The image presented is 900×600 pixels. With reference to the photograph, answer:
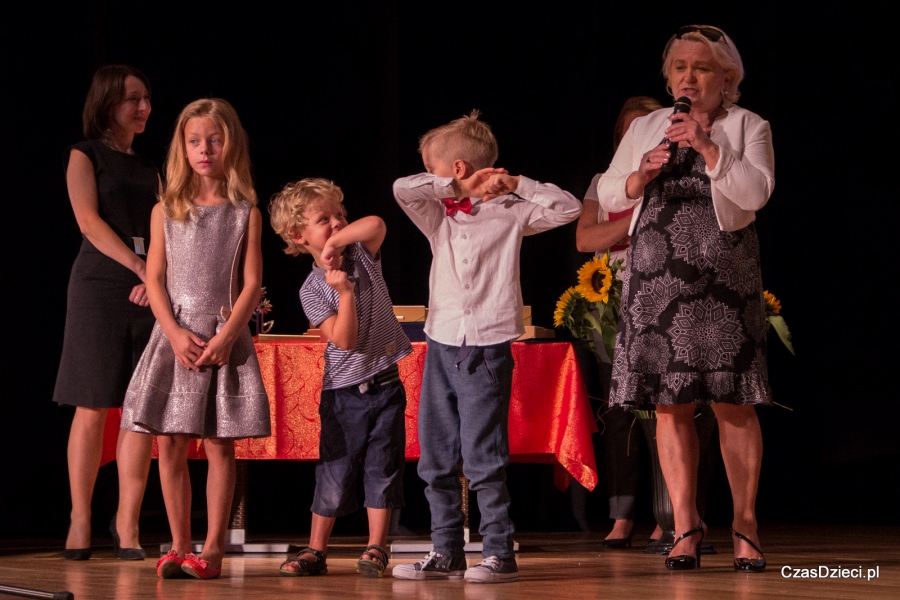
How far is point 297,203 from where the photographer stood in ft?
9.38

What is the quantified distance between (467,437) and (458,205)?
0.55m

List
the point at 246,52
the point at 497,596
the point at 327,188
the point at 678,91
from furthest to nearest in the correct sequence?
the point at 246,52, the point at 327,188, the point at 678,91, the point at 497,596

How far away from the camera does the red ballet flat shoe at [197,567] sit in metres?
2.59

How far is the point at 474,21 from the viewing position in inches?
196

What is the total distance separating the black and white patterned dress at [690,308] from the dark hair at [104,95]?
1.73 meters

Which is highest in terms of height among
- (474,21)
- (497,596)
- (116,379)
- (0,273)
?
(474,21)

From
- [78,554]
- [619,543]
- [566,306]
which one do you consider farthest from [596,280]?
[78,554]

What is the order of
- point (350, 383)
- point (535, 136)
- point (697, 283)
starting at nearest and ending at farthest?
point (697, 283), point (350, 383), point (535, 136)

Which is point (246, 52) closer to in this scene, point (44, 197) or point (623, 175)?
point (44, 197)

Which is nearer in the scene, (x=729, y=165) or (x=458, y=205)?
(x=729, y=165)

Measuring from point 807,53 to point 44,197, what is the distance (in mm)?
3228

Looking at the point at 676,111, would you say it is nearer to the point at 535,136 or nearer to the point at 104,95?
the point at 104,95

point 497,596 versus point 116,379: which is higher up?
Answer: point 116,379

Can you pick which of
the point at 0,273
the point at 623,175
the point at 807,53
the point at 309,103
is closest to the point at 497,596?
the point at 623,175
